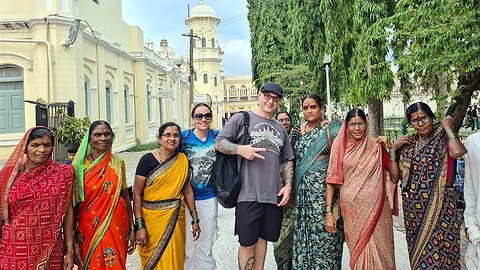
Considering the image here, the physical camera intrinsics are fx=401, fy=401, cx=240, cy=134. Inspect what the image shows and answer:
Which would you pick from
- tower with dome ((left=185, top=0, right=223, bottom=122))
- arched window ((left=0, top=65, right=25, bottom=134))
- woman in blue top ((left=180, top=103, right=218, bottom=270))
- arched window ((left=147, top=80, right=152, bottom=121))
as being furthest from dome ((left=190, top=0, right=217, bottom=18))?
woman in blue top ((left=180, top=103, right=218, bottom=270))

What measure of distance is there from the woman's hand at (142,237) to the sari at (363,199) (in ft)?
4.73

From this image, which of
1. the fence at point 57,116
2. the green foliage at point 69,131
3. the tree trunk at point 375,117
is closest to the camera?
the green foliage at point 69,131

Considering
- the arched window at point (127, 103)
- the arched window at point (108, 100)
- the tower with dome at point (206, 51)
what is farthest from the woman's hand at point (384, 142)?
the tower with dome at point (206, 51)

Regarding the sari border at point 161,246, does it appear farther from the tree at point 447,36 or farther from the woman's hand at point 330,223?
the tree at point 447,36

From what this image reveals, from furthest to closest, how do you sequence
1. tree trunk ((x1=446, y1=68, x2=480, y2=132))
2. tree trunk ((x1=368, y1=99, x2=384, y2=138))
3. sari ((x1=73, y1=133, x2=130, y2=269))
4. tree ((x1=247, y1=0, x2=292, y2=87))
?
tree ((x1=247, y1=0, x2=292, y2=87)) < tree trunk ((x1=368, y1=99, x2=384, y2=138)) < tree trunk ((x1=446, y1=68, x2=480, y2=132)) < sari ((x1=73, y1=133, x2=130, y2=269))

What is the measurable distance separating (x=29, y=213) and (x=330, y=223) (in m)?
2.07

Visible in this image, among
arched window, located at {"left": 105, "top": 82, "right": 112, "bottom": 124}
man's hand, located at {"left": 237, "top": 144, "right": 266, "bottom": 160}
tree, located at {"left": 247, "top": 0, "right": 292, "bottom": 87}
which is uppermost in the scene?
tree, located at {"left": 247, "top": 0, "right": 292, "bottom": 87}

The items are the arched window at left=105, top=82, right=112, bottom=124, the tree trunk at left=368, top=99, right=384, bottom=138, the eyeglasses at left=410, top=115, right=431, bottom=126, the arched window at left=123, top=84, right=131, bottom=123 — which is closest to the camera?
the eyeglasses at left=410, top=115, right=431, bottom=126

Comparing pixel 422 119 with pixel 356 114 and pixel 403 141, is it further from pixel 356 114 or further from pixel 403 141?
A: pixel 356 114

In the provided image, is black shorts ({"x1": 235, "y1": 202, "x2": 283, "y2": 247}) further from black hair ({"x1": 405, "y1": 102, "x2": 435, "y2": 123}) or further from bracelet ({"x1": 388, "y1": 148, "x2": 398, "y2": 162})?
black hair ({"x1": 405, "y1": 102, "x2": 435, "y2": 123})

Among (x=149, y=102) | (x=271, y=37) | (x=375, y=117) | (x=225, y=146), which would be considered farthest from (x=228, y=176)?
(x=149, y=102)

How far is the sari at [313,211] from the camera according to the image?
312 centimetres

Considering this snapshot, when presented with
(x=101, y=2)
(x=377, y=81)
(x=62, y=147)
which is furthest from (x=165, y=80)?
(x=377, y=81)

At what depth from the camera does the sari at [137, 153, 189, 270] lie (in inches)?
120
